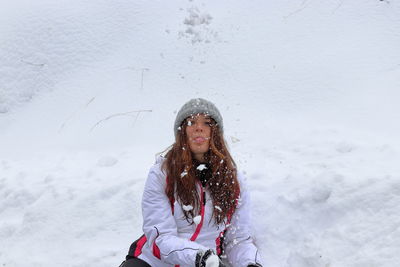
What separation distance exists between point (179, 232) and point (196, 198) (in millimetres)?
245

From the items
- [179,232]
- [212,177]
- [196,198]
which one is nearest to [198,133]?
[212,177]

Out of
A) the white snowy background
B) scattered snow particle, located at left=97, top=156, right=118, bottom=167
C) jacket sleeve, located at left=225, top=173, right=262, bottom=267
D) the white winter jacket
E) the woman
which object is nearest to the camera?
the white winter jacket

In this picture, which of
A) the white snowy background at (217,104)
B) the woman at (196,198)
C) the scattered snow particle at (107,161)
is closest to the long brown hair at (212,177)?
the woman at (196,198)

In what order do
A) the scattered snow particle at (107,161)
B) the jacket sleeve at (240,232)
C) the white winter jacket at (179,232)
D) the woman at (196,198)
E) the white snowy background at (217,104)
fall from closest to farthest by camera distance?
1. the white winter jacket at (179,232)
2. the woman at (196,198)
3. the jacket sleeve at (240,232)
4. the white snowy background at (217,104)
5. the scattered snow particle at (107,161)

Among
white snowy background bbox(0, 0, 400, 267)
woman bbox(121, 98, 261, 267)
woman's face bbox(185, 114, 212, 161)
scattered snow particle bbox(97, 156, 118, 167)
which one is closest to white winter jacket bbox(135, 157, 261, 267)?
woman bbox(121, 98, 261, 267)

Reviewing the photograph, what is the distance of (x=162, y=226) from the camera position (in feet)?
8.85

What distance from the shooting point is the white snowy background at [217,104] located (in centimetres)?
348

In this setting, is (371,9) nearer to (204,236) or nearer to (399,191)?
(399,191)

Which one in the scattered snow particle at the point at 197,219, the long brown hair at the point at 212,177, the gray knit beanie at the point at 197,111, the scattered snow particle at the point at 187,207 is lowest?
the scattered snow particle at the point at 197,219

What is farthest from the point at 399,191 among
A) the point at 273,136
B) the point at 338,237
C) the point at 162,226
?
the point at 162,226

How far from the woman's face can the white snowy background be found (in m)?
1.05

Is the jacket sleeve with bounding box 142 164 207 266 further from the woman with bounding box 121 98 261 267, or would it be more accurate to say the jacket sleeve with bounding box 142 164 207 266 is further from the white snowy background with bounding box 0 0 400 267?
the white snowy background with bounding box 0 0 400 267

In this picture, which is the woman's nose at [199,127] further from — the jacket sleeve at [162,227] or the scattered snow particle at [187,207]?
the scattered snow particle at [187,207]

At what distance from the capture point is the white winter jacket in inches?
104
